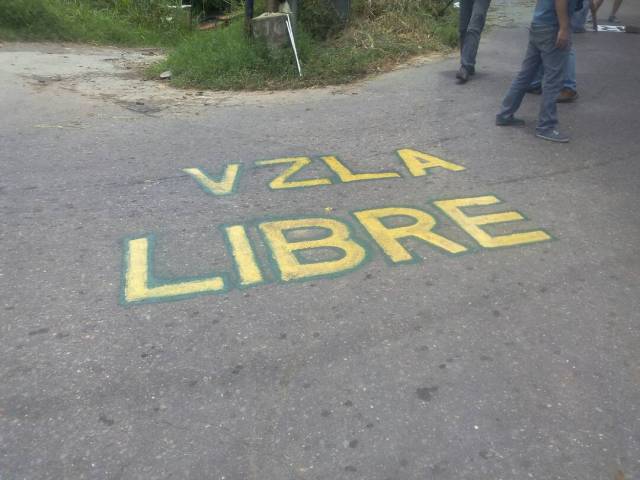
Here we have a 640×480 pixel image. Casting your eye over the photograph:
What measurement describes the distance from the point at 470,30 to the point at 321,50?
7.34ft

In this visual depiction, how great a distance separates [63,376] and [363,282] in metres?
1.54

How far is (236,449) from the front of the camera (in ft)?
7.11

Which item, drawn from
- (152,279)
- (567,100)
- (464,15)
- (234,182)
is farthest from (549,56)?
(152,279)

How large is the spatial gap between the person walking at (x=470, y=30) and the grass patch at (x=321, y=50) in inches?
49.9

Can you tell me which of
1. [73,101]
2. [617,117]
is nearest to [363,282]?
[617,117]

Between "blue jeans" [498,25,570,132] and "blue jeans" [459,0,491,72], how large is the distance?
1.88 metres

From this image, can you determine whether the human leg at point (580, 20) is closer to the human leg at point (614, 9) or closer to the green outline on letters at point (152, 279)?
the human leg at point (614, 9)

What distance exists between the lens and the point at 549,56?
5125 millimetres

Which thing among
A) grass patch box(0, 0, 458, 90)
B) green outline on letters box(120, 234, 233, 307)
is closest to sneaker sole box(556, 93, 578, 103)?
grass patch box(0, 0, 458, 90)

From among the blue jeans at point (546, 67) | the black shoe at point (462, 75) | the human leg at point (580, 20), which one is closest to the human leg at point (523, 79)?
the blue jeans at point (546, 67)

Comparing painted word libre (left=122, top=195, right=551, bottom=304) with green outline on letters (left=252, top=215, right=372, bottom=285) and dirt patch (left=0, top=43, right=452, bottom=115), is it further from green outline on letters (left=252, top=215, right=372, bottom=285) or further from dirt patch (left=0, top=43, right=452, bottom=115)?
dirt patch (left=0, top=43, right=452, bottom=115)

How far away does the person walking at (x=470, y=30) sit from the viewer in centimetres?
704

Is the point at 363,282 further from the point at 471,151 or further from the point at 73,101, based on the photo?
the point at 73,101

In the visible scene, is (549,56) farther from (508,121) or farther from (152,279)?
(152,279)
